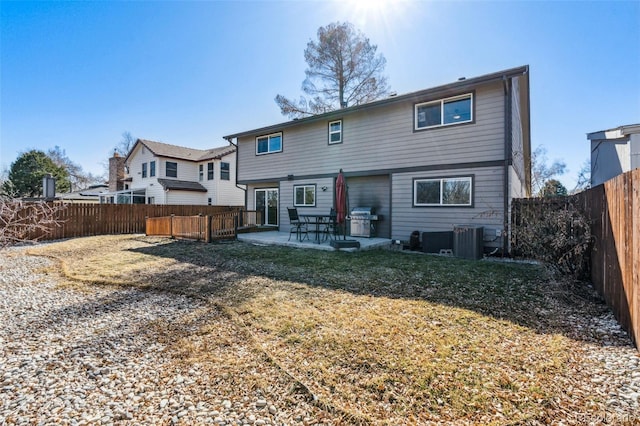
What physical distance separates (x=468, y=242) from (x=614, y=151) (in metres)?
7.87

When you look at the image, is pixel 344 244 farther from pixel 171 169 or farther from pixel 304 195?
pixel 171 169

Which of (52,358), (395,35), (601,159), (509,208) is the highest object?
(395,35)

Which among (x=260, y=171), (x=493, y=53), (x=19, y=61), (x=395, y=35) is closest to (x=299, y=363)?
(x=260, y=171)

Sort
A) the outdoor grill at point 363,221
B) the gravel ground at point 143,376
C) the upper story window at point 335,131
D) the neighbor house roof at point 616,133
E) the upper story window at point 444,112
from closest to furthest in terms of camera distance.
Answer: the gravel ground at point 143,376, the neighbor house roof at point 616,133, the upper story window at point 444,112, the outdoor grill at point 363,221, the upper story window at point 335,131

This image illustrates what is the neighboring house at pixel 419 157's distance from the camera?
868 cm

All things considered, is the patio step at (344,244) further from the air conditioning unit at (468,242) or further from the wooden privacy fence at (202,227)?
the wooden privacy fence at (202,227)

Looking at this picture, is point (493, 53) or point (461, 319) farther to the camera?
point (493, 53)

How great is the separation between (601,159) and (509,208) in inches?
297

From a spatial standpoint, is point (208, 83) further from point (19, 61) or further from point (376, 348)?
point (376, 348)

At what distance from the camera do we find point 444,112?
378 inches

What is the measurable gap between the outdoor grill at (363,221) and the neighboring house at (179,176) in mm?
13480

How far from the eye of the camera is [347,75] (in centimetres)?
2050

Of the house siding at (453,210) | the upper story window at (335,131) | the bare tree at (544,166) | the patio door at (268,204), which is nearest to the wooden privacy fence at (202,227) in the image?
the patio door at (268,204)

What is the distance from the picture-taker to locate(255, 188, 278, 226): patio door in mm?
15023
